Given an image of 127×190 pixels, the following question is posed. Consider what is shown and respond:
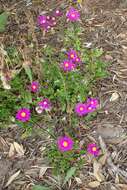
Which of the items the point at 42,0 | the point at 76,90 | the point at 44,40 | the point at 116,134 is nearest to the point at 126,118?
the point at 116,134

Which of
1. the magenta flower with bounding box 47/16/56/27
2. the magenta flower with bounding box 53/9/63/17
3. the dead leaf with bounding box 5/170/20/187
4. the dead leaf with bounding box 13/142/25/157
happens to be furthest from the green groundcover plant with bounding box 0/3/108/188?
the magenta flower with bounding box 53/9/63/17

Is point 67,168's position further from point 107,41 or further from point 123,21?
point 123,21

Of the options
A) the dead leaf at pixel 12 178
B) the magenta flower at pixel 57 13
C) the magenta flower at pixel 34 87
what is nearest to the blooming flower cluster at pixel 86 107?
the magenta flower at pixel 34 87

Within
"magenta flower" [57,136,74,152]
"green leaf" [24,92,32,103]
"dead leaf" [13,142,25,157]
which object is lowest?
"dead leaf" [13,142,25,157]

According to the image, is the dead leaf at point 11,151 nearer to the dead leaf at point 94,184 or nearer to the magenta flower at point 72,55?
the dead leaf at point 94,184

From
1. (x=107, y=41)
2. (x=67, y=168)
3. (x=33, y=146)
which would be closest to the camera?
(x=67, y=168)

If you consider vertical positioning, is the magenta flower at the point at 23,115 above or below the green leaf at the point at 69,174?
above

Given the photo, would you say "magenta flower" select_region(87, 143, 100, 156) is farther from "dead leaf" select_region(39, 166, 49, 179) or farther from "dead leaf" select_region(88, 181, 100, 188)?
"dead leaf" select_region(39, 166, 49, 179)
